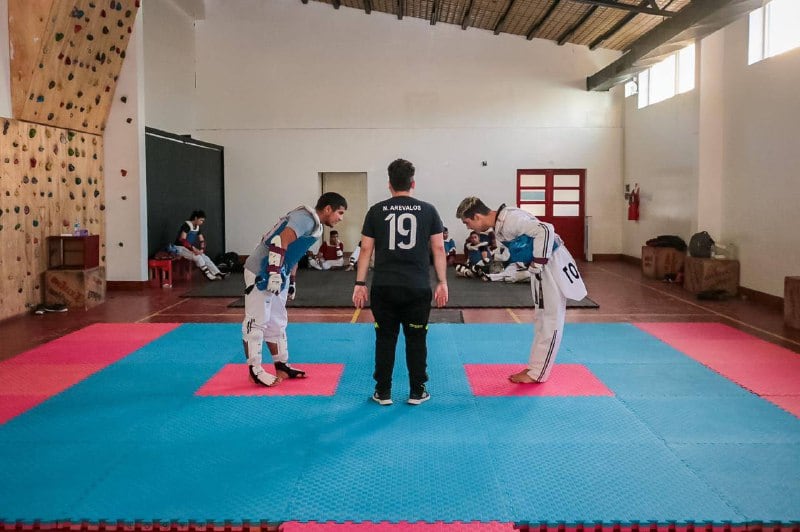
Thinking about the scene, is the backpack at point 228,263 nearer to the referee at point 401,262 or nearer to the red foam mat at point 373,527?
the referee at point 401,262

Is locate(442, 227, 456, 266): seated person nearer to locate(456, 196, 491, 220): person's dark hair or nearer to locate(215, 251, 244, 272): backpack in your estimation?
locate(215, 251, 244, 272): backpack

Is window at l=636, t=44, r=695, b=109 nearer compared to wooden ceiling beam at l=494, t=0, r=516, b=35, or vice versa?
window at l=636, t=44, r=695, b=109

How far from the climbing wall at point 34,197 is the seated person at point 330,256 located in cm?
503

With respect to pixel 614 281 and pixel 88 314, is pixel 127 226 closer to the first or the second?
pixel 88 314

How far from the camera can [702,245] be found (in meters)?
9.84

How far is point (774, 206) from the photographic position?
843cm

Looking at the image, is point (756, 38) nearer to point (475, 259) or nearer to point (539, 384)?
point (475, 259)

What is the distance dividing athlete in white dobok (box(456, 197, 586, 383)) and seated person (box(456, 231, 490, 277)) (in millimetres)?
7085

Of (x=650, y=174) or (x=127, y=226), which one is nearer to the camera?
(x=127, y=226)

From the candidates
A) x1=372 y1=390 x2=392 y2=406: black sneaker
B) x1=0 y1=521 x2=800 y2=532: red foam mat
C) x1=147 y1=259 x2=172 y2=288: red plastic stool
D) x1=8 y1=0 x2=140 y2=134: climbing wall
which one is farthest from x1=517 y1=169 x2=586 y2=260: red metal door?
x1=0 y1=521 x2=800 y2=532: red foam mat

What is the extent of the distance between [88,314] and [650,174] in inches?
429

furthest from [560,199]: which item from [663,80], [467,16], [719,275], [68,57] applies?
[68,57]

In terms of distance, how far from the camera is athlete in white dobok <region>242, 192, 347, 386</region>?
4.46 meters

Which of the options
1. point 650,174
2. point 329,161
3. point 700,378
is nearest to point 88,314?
point 700,378
